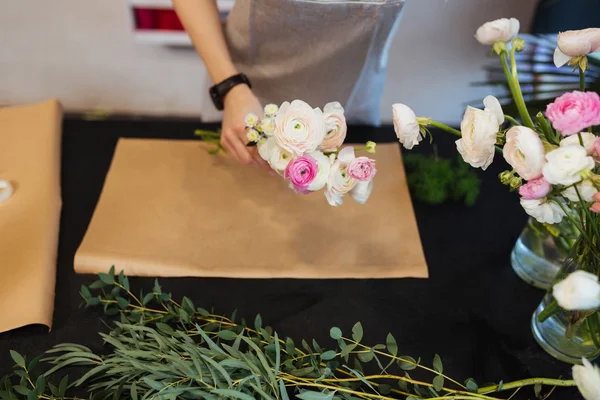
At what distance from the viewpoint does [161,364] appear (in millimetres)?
646

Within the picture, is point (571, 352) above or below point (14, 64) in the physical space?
below

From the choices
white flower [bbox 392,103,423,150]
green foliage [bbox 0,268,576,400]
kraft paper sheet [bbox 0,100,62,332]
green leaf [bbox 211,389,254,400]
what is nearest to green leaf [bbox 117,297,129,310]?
green foliage [bbox 0,268,576,400]

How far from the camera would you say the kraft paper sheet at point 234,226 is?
85 cm

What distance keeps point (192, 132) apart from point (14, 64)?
30.5 inches

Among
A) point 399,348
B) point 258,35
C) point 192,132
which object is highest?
point 258,35

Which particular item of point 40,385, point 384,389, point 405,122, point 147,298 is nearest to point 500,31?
point 405,122

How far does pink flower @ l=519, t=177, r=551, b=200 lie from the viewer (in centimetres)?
51

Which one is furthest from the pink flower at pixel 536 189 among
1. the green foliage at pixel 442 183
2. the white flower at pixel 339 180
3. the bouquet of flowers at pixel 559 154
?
the green foliage at pixel 442 183

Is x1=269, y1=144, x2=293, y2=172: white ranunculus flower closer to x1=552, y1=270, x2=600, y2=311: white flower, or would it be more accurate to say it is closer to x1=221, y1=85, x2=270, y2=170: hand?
x1=221, y1=85, x2=270, y2=170: hand

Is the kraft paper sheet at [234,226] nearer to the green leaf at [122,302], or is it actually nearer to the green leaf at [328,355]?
the green leaf at [122,302]

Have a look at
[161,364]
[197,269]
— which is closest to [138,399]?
[161,364]

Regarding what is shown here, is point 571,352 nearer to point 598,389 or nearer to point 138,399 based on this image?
point 598,389

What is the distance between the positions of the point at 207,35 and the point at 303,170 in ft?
1.52

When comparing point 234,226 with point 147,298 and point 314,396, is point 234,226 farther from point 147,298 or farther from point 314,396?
point 314,396
